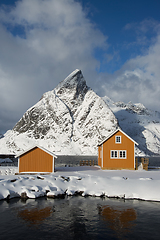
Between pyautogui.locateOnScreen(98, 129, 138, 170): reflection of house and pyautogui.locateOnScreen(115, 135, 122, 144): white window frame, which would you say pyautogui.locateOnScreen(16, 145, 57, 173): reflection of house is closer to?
pyautogui.locateOnScreen(98, 129, 138, 170): reflection of house

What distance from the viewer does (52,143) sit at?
647ft

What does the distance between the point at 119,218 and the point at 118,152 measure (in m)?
25.3

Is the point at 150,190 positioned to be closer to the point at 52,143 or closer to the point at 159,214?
the point at 159,214

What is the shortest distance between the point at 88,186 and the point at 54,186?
4048 mm

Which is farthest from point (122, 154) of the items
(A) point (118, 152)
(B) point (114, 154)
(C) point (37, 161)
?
(C) point (37, 161)

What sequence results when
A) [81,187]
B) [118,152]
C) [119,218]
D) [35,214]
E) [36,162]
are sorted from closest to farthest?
1. [119,218]
2. [35,214]
3. [81,187]
4. [36,162]
5. [118,152]

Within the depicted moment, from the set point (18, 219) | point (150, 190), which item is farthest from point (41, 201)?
point (150, 190)

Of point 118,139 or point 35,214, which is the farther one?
point 118,139

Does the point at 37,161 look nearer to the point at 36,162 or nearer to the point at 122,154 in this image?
the point at 36,162

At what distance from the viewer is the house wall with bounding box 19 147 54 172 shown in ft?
111

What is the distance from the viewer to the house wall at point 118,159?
40.6 m

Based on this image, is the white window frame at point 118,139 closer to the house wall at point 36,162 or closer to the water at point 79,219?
the house wall at point 36,162

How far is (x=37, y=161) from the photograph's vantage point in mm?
33969

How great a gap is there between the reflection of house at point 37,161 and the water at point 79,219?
40.7ft
